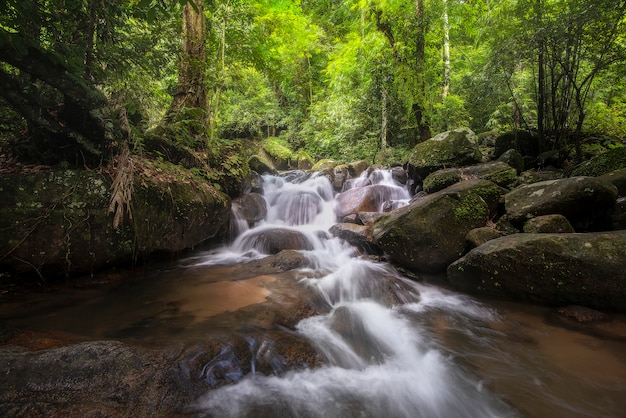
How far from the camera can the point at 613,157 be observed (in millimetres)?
5301

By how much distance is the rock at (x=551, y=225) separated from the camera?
4.23m

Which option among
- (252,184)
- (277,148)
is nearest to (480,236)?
(252,184)

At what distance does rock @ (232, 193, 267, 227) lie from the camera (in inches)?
307

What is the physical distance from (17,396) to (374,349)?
3000mm

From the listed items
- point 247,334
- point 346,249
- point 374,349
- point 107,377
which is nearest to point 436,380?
point 374,349

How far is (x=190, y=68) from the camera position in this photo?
670cm

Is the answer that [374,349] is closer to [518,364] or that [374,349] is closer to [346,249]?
[518,364]

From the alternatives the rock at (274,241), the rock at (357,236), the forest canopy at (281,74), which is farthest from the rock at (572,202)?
the rock at (274,241)

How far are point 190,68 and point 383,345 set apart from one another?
22.7 ft

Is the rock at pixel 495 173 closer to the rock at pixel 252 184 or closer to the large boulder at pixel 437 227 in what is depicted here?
the large boulder at pixel 437 227

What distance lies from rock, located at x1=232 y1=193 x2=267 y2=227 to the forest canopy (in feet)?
5.25

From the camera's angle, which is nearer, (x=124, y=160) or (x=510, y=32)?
(x=124, y=160)

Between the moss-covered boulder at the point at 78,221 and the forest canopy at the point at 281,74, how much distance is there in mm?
572

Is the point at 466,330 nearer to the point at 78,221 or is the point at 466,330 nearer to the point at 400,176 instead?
the point at 78,221
